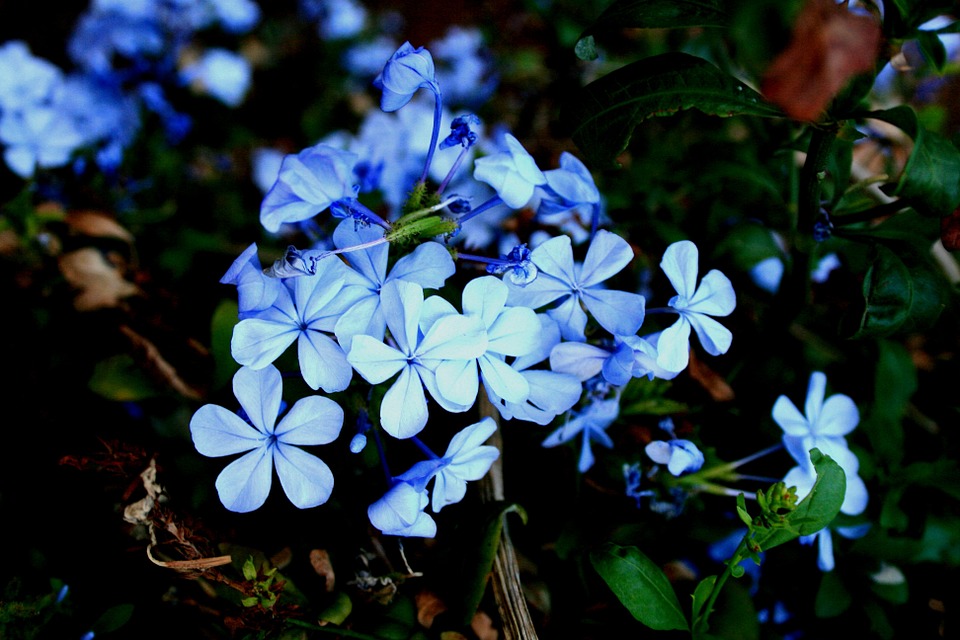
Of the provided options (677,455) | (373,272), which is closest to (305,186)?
(373,272)

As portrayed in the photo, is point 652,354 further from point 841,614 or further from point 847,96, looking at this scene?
point 841,614

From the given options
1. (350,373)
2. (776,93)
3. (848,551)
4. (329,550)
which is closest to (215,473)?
(329,550)

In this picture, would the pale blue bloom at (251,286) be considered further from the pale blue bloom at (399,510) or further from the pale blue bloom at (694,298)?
the pale blue bloom at (694,298)

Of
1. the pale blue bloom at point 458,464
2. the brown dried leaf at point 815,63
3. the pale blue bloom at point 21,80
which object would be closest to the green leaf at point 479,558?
the pale blue bloom at point 458,464

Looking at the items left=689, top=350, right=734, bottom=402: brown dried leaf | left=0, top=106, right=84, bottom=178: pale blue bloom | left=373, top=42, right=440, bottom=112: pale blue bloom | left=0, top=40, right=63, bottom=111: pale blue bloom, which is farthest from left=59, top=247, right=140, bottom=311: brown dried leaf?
left=689, top=350, right=734, bottom=402: brown dried leaf

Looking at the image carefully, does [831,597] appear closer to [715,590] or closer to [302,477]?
[715,590]
